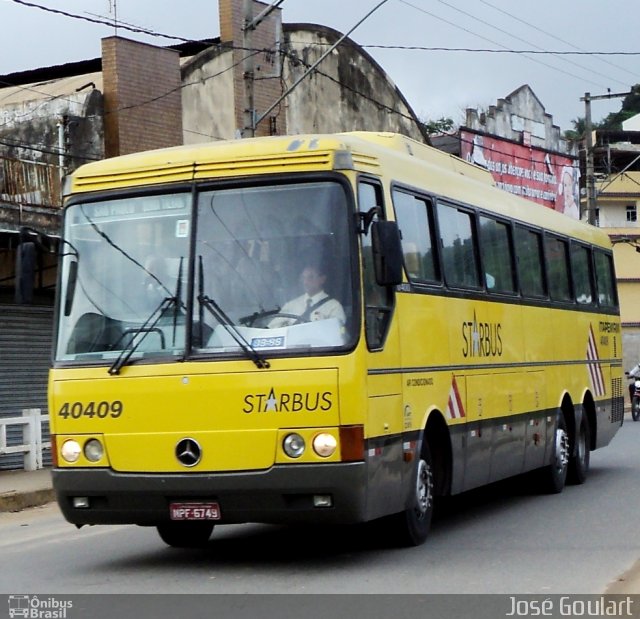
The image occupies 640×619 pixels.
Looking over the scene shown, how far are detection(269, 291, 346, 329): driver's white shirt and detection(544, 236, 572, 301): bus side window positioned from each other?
6270 millimetres

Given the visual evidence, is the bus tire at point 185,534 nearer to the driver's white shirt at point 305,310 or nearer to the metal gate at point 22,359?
the driver's white shirt at point 305,310

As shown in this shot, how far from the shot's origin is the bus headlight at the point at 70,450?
9.64 meters

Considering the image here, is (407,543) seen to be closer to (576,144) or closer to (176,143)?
(176,143)

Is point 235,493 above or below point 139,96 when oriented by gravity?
below

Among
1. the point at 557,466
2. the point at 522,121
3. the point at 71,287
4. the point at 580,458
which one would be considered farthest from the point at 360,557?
the point at 522,121

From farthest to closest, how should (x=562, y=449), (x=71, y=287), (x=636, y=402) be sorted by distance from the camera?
(x=636, y=402)
(x=562, y=449)
(x=71, y=287)

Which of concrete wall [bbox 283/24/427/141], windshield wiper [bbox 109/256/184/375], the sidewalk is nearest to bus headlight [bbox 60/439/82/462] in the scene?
windshield wiper [bbox 109/256/184/375]

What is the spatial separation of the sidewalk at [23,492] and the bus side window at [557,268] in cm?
654

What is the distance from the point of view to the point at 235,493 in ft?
30.3

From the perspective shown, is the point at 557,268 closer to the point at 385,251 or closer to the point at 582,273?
the point at 582,273

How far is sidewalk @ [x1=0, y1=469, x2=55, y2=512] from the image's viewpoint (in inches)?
621

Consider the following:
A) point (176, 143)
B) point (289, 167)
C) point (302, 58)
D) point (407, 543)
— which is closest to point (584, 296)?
point (407, 543)

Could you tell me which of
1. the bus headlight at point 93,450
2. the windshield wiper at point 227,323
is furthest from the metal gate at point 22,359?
the windshield wiper at point 227,323

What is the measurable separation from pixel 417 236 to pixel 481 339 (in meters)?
1.75
